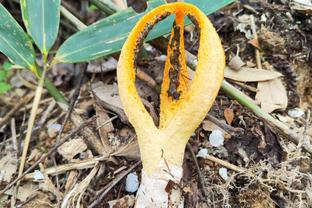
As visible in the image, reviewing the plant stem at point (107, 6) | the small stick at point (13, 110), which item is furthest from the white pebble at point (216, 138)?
the small stick at point (13, 110)

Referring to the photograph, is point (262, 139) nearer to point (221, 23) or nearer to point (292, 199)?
point (292, 199)

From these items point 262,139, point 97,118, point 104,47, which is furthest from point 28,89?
point 262,139

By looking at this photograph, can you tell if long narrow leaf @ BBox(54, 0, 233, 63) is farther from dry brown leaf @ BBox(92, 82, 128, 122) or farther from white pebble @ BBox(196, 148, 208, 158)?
white pebble @ BBox(196, 148, 208, 158)

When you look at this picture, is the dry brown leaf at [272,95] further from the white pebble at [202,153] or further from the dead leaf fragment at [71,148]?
the dead leaf fragment at [71,148]

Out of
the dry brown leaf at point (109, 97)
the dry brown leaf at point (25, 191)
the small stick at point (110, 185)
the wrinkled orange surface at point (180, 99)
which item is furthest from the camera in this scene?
the dry brown leaf at point (109, 97)

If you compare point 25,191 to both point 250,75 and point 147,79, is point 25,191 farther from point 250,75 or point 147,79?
point 250,75
